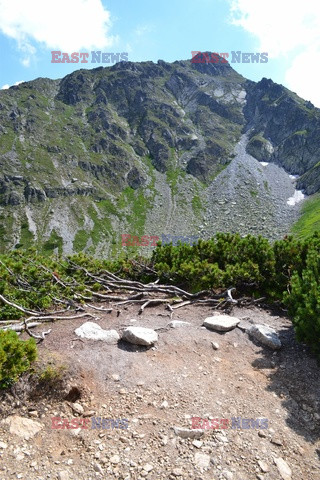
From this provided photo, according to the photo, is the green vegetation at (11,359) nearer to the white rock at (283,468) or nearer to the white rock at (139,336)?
the white rock at (139,336)

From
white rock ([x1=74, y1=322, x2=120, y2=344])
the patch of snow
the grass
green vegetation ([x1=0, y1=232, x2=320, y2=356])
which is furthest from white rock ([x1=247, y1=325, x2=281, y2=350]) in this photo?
the patch of snow

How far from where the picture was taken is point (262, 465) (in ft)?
20.5

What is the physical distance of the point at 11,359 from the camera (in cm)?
720

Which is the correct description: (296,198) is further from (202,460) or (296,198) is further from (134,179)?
(202,460)

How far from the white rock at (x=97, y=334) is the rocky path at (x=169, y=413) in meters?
0.24

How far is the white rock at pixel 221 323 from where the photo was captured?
38.2 ft

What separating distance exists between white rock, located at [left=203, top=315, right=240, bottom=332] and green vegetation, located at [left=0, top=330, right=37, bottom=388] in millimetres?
7024

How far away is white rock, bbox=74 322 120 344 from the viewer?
1030 centimetres

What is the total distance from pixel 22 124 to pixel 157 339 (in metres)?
196

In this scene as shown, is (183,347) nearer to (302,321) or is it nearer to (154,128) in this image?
(302,321)

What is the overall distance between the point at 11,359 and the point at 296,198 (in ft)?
509

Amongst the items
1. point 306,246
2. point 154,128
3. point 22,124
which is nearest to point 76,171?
point 22,124
